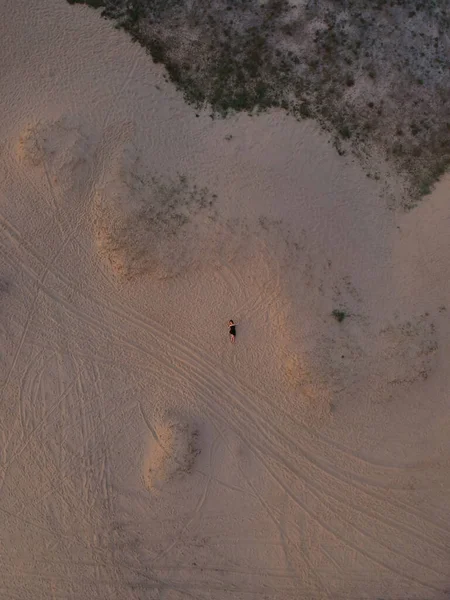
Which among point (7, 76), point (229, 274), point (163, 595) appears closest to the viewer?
point (163, 595)

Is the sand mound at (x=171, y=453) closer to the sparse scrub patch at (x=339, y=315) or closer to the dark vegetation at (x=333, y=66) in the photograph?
the sparse scrub patch at (x=339, y=315)

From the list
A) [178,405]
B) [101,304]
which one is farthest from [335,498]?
[101,304]

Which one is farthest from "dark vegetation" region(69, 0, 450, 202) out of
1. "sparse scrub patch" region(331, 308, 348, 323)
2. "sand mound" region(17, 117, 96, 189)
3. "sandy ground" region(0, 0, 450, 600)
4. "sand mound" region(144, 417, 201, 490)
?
"sand mound" region(144, 417, 201, 490)

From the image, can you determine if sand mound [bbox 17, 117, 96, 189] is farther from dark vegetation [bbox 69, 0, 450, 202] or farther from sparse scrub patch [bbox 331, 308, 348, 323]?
sparse scrub patch [bbox 331, 308, 348, 323]

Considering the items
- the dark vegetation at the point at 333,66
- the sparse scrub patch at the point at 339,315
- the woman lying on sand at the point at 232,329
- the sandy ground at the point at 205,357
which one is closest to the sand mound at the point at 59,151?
the sandy ground at the point at 205,357

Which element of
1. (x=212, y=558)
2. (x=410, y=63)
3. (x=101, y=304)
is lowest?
(x=212, y=558)

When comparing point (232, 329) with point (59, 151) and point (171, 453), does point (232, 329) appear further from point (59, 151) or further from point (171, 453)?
point (59, 151)

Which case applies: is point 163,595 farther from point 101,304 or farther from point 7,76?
point 7,76
